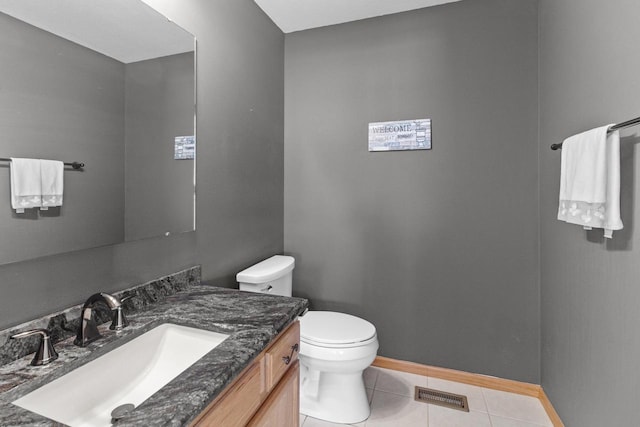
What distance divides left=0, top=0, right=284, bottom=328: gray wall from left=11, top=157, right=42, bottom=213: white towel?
0.17 metres

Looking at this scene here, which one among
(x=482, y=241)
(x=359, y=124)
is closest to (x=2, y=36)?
(x=359, y=124)

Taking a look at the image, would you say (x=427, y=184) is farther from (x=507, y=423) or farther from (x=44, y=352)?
(x=44, y=352)

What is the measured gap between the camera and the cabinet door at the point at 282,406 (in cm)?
100

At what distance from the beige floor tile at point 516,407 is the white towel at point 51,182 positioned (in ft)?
7.63

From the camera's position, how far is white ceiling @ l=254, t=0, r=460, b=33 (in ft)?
6.77

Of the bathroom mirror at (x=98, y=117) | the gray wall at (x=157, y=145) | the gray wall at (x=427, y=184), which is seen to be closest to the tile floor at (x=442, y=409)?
the gray wall at (x=427, y=184)

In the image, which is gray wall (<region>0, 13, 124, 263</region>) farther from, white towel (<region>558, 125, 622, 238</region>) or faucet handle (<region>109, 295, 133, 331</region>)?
white towel (<region>558, 125, 622, 238</region>)

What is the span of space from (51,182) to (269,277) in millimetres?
1114

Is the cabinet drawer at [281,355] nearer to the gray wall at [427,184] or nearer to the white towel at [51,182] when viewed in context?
the white towel at [51,182]

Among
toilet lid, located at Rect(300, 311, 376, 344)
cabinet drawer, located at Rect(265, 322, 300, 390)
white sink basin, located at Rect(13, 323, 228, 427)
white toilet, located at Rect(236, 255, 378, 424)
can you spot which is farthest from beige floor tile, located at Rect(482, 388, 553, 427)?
white sink basin, located at Rect(13, 323, 228, 427)

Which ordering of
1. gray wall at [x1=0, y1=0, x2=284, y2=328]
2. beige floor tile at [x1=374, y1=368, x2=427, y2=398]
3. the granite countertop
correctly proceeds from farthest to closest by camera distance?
beige floor tile at [x1=374, y1=368, x2=427, y2=398]
gray wall at [x1=0, y1=0, x2=284, y2=328]
the granite countertop

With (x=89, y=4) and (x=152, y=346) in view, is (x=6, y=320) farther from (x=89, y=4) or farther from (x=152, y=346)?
(x=89, y=4)

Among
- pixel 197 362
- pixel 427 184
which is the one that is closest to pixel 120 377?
pixel 197 362

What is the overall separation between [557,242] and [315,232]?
1.50 metres
